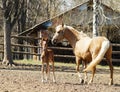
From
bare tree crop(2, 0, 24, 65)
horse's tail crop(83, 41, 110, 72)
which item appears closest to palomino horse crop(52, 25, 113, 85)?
horse's tail crop(83, 41, 110, 72)

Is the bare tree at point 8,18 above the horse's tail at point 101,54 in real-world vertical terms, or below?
above

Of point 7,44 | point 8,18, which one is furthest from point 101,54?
point 7,44

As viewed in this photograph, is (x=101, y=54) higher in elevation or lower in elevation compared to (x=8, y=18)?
lower

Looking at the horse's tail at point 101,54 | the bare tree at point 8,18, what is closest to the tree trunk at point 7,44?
the bare tree at point 8,18

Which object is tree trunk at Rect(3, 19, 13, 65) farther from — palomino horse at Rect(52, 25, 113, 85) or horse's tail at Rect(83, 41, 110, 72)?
horse's tail at Rect(83, 41, 110, 72)

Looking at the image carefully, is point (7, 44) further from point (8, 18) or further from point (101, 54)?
point (101, 54)

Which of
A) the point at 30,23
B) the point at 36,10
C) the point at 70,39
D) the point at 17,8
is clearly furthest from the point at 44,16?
the point at 70,39

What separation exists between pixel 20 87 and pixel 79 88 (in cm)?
161

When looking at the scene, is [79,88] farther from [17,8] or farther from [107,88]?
[17,8]

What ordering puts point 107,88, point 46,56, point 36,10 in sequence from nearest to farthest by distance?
point 107,88, point 46,56, point 36,10

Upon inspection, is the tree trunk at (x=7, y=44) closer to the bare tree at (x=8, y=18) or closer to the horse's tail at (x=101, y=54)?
the bare tree at (x=8, y=18)

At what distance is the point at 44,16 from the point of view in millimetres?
44750

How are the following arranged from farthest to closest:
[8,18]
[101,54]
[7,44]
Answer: [7,44] → [8,18] → [101,54]

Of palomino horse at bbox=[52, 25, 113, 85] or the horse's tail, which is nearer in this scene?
the horse's tail
